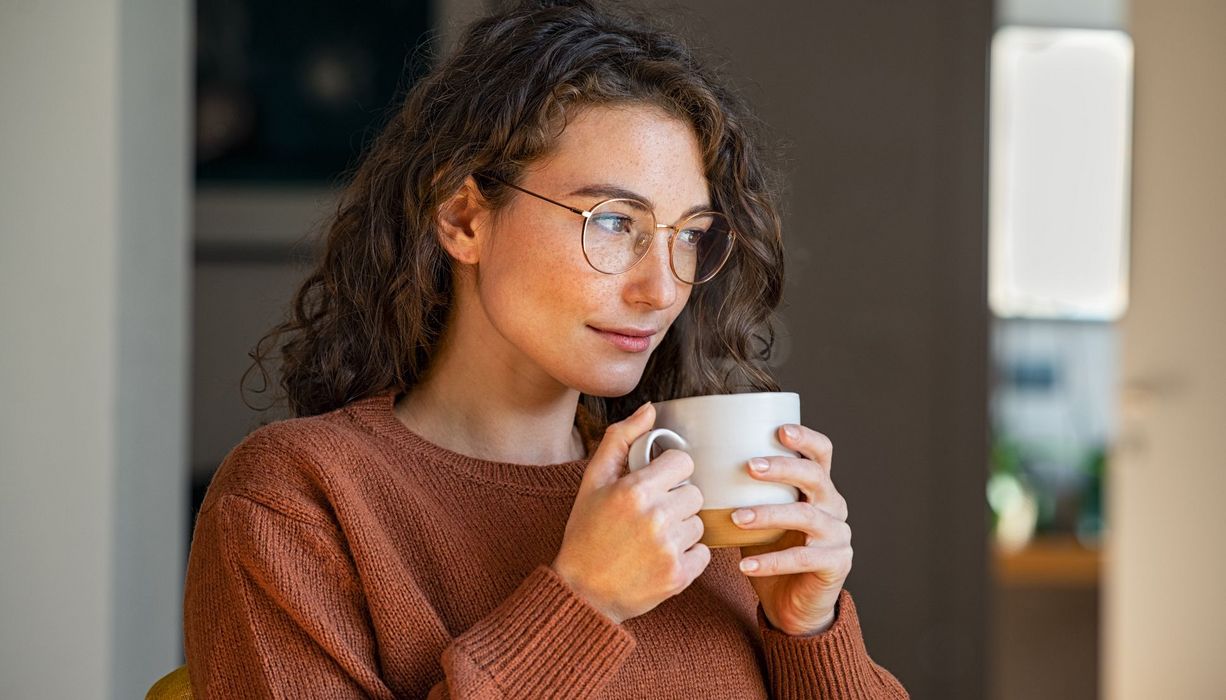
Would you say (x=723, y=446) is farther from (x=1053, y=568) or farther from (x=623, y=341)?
(x=1053, y=568)

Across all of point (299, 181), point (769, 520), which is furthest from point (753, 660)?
point (299, 181)

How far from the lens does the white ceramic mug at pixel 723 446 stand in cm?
94

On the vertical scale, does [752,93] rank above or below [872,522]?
above

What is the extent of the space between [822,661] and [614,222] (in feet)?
1.40

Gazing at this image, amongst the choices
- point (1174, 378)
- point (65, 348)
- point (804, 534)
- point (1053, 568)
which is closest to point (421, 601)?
point (804, 534)

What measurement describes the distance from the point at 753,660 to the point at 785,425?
11.5 inches

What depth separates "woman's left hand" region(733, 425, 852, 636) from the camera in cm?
95

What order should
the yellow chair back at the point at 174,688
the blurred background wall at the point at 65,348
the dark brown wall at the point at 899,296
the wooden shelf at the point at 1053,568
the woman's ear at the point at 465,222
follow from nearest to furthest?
the yellow chair back at the point at 174,688, the woman's ear at the point at 465,222, the blurred background wall at the point at 65,348, the dark brown wall at the point at 899,296, the wooden shelf at the point at 1053,568

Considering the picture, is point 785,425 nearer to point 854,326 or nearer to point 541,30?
point 541,30

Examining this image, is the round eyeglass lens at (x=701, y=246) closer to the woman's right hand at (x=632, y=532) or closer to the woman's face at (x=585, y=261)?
the woman's face at (x=585, y=261)

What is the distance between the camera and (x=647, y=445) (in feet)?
3.09

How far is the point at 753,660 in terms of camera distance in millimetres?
1151

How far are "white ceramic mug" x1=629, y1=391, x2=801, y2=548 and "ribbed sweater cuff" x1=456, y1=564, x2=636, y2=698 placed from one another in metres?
0.11

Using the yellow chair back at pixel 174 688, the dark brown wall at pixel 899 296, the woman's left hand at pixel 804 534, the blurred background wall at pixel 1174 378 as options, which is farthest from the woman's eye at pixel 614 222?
the blurred background wall at pixel 1174 378
